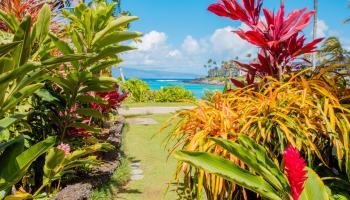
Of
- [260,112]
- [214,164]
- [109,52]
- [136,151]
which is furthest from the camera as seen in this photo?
[136,151]

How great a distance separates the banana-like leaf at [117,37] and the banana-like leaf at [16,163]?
1.37m

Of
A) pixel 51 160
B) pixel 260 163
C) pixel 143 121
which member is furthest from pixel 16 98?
pixel 143 121

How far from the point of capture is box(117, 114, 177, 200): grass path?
422cm

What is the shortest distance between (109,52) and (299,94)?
1.57m

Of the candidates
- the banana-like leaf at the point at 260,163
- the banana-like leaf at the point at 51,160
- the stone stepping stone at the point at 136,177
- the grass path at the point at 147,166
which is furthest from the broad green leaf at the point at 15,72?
the stone stepping stone at the point at 136,177

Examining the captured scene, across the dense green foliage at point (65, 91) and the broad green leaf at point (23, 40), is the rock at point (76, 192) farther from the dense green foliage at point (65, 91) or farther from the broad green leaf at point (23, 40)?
the broad green leaf at point (23, 40)

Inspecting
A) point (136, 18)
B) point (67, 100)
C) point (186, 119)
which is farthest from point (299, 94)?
point (67, 100)

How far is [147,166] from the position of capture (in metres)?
5.66

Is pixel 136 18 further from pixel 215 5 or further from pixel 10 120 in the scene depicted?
pixel 10 120

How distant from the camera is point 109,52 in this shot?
2844 millimetres

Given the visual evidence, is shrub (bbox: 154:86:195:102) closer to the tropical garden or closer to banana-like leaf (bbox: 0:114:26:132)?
the tropical garden

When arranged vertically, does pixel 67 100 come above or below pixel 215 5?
below

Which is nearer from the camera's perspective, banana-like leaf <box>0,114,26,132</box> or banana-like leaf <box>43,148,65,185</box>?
banana-like leaf <box>0,114,26,132</box>

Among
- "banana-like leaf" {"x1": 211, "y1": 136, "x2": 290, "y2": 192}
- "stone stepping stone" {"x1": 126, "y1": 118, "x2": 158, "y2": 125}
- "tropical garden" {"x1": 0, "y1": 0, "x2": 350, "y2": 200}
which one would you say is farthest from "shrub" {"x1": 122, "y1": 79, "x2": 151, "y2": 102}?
"banana-like leaf" {"x1": 211, "y1": 136, "x2": 290, "y2": 192}
